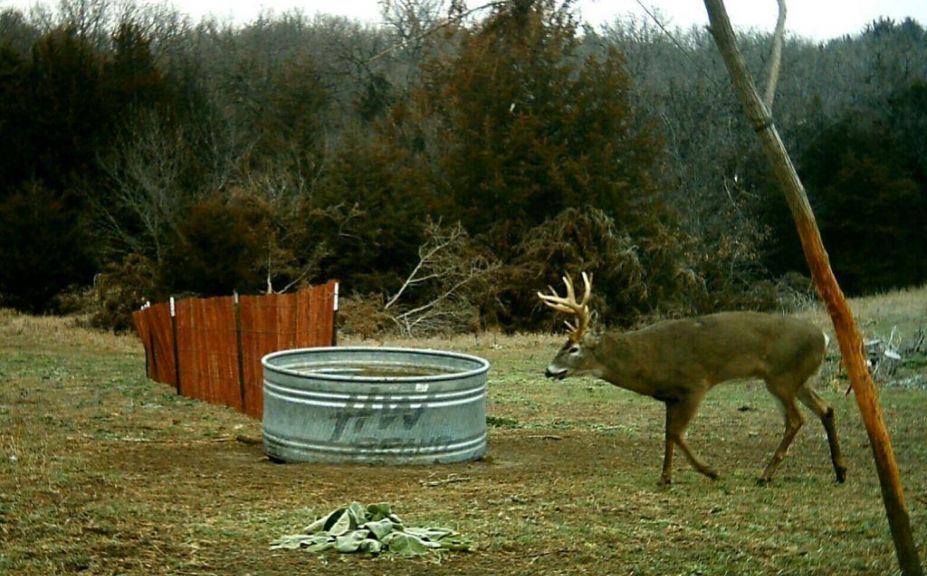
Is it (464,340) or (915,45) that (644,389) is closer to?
(464,340)

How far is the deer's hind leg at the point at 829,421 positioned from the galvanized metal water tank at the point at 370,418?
2549 millimetres

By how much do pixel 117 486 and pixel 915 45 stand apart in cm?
5781

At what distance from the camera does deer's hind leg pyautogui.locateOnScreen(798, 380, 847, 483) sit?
9.53 m

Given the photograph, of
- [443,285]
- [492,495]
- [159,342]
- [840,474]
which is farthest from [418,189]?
[492,495]

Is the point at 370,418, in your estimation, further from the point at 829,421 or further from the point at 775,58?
the point at 775,58

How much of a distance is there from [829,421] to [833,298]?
4.29 m

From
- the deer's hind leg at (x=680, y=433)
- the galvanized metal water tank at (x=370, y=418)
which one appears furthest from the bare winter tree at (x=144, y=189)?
the deer's hind leg at (x=680, y=433)

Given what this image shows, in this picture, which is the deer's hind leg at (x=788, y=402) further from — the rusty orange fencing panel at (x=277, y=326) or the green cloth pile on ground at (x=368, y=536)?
the rusty orange fencing panel at (x=277, y=326)

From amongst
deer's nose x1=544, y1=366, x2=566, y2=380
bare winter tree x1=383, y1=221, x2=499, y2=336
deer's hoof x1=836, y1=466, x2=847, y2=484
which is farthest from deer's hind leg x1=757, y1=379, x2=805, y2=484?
bare winter tree x1=383, y1=221, x2=499, y2=336

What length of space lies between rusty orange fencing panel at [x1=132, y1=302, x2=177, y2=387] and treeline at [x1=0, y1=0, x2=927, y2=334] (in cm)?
911

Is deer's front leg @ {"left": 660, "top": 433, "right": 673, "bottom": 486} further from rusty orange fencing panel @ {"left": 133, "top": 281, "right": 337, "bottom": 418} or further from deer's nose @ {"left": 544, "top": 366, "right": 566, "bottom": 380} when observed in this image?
rusty orange fencing panel @ {"left": 133, "top": 281, "right": 337, "bottom": 418}

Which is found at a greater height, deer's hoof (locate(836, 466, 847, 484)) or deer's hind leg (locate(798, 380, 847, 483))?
deer's hind leg (locate(798, 380, 847, 483))

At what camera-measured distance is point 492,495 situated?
859cm

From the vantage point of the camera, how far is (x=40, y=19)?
56406 mm
